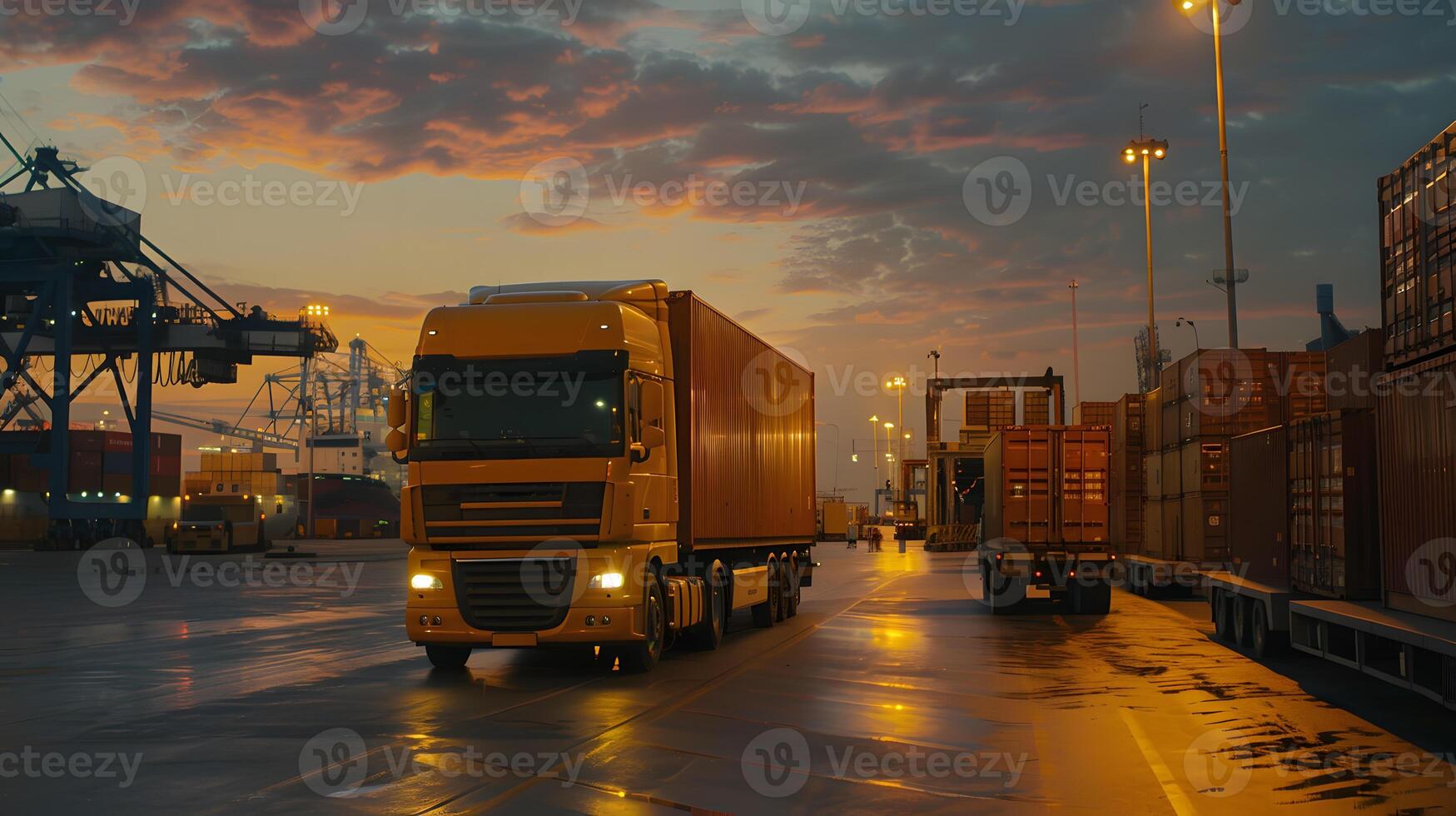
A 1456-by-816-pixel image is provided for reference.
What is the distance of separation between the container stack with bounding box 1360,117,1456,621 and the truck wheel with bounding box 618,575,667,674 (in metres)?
7.21

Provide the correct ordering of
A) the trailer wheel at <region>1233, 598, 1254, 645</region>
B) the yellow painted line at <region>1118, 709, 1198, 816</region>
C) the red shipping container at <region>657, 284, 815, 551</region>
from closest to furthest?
the yellow painted line at <region>1118, 709, 1198, 816</region> < the red shipping container at <region>657, 284, 815, 551</region> < the trailer wheel at <region>1233, 598, 1254, 645</region>

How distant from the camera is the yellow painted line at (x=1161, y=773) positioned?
7.71m

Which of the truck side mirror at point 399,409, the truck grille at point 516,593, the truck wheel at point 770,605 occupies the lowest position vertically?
the truck wheel at point 770,605

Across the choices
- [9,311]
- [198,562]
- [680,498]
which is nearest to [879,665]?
[680,498]

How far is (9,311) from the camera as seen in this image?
2648 inches

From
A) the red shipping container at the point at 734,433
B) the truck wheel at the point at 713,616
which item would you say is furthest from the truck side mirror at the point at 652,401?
the truck wheel at the point at 713,616

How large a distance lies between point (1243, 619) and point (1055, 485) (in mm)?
7671

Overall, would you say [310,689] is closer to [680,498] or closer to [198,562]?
[680,498]

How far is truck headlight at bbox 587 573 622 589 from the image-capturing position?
45.0 ft

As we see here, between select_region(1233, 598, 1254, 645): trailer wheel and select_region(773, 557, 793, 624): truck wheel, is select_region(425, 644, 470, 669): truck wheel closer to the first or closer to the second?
select_region(773, 557, 793, 624): truck wheel

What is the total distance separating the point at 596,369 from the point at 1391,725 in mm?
7926

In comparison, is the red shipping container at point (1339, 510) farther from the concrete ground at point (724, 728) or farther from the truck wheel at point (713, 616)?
the truck wheel at point (713, 616)

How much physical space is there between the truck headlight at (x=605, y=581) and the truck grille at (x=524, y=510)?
1.32 ft

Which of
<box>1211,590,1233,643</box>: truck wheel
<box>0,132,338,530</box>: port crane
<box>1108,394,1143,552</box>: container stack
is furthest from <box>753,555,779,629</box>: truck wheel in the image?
<box>0,132,338,530</box>: port crane
